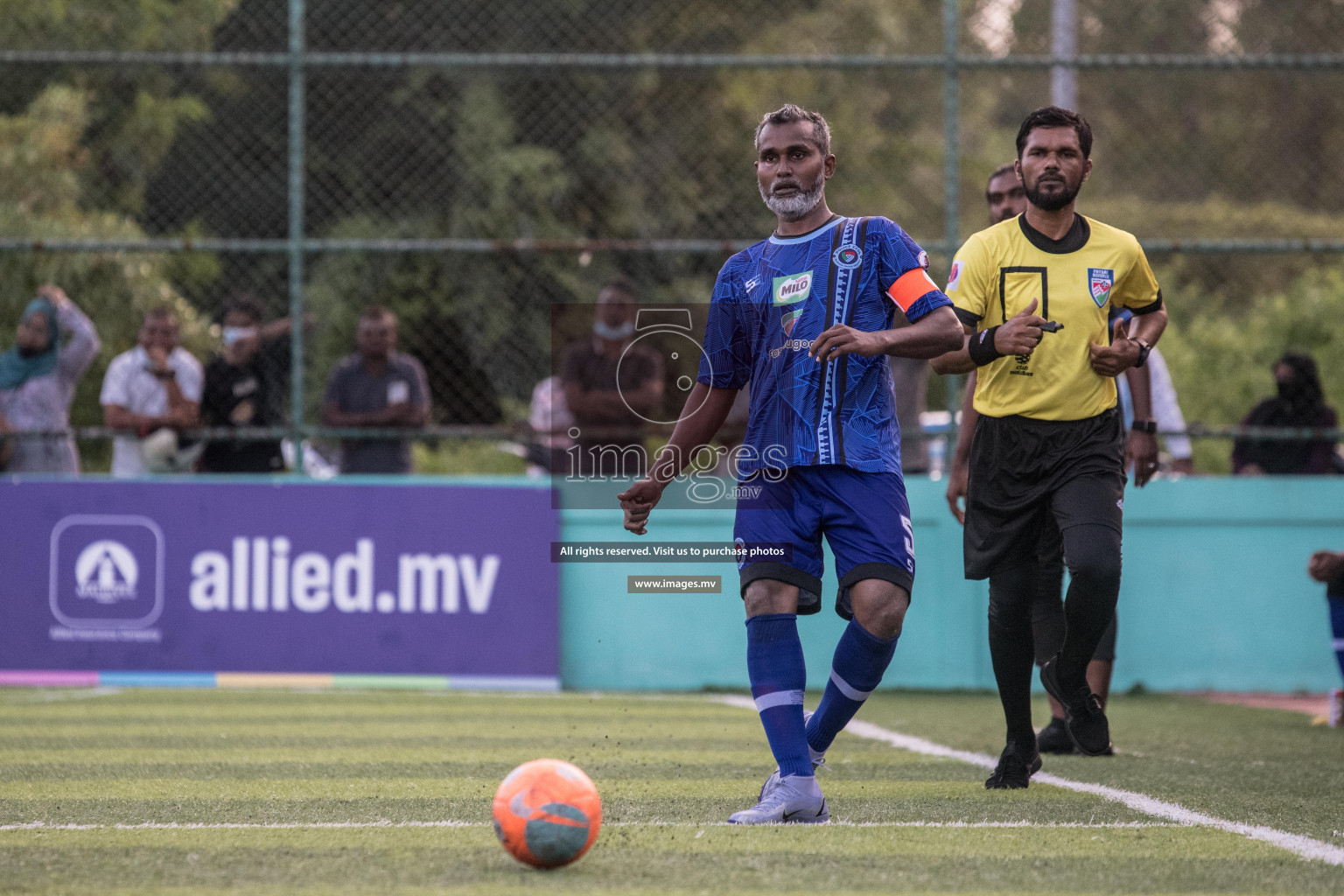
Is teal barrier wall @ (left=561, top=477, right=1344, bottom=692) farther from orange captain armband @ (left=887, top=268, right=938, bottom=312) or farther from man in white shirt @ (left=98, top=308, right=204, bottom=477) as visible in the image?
orange captain armband @ (left=887, top=268, right=938, bottom=312)

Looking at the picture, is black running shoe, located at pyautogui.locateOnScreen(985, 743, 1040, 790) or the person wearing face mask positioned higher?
the person wearing face mask

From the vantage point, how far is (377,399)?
33.7 feet

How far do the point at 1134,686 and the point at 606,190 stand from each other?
9673 mm

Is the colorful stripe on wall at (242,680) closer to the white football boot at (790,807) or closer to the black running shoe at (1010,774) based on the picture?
the black running shoe at (1010,774)

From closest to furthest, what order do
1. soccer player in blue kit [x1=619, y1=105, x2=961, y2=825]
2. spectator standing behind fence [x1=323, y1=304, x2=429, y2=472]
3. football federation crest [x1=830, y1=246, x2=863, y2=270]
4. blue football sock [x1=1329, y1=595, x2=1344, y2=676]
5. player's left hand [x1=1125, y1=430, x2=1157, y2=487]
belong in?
soccer player in blue kit [x1=619, y1=105, x2=961, y2=825]
football federation crest [x1=830, y1=246, x2=863, y2=270]
player's left hand [x1=1125, y1=430, x2=1157, y2=487]
blue football sock [x1=1329, y1=595, x2=1344, y2=676]
spectator standing behind fence [x1=323, y1=304, x2=429, y2=472]

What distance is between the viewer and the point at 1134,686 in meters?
9.88

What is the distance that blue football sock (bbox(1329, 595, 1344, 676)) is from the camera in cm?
828

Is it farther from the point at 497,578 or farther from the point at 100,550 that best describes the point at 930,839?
the point at 100,550

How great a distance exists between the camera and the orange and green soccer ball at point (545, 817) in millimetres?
3838

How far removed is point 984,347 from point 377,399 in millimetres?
5775

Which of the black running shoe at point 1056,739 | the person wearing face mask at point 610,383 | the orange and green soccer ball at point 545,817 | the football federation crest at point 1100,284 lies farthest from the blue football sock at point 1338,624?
the orange and green soccer ball at point 545,817

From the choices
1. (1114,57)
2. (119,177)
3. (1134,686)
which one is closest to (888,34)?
(119,177)

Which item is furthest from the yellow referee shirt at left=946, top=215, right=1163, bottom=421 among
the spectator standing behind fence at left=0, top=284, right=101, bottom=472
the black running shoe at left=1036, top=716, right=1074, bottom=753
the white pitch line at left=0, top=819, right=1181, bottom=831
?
the spectator standing behind fence at left=0, top=284, right=101, bottom=472

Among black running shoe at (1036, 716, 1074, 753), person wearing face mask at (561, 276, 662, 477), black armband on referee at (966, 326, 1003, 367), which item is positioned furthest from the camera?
person wearing face mask at (561, 276, 662, 477)
